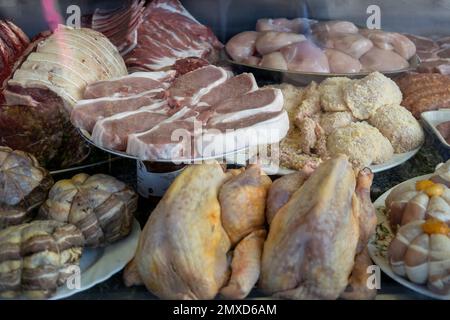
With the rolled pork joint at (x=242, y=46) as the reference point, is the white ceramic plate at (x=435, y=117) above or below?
below

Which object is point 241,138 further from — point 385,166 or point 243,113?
point 385,166

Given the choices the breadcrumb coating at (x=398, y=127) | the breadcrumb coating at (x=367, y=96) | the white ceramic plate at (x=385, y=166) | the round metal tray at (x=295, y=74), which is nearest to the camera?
the white ceramic plate at (x=385, y=166)

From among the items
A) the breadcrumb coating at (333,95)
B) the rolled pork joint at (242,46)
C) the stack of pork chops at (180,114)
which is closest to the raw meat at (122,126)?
the stack of pork chops at (180,114)

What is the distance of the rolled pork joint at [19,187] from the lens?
1.93m

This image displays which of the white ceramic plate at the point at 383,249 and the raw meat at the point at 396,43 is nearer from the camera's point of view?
the white ceramic plate at the point at 383,249

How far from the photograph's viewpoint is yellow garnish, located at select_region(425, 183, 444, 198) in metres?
1.88

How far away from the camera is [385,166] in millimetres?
2406

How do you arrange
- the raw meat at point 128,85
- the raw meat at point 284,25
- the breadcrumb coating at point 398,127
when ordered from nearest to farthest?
the raw meat at point 128,85 → the breadcrumb coating at point 398,127 → the raw meat at point 284,25

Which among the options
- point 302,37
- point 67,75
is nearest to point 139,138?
point 67,75

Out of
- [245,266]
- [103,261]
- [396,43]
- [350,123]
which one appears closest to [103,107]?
[103,261]

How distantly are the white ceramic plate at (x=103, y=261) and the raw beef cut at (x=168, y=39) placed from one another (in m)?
1.34

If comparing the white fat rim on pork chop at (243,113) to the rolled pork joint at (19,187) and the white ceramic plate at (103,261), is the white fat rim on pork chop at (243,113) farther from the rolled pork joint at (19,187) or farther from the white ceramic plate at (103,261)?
the rolled pork joint at (19,187)

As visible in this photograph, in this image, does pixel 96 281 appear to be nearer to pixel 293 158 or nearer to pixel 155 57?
pixel 293 158

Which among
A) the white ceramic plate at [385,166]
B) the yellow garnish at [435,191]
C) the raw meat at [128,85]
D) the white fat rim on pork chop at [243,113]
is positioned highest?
the raw meat at [128,85]
